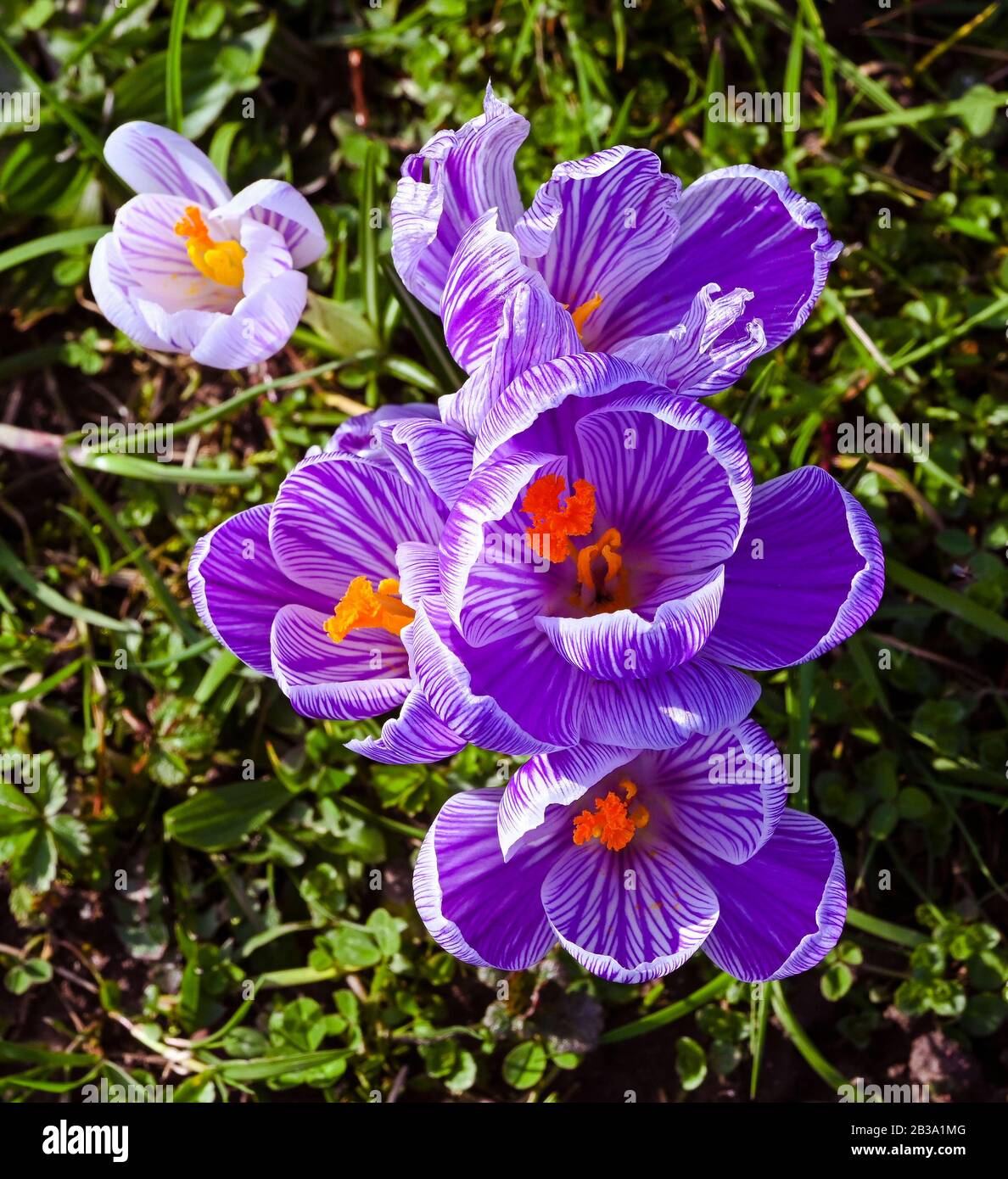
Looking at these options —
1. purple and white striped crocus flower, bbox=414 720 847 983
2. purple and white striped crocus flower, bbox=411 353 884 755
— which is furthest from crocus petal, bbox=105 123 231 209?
purple and white striped crocus flower, bbox=414 720 847 983

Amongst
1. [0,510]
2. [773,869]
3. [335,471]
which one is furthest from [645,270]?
[0,510]

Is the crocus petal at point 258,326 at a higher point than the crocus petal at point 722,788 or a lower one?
higher

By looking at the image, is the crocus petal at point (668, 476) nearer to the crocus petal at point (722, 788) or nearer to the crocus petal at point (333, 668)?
the crocus petal at point (722, 788)

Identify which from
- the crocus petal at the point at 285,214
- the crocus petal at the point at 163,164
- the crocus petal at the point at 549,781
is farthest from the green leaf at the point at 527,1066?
the crocus petal at the point at 163,164

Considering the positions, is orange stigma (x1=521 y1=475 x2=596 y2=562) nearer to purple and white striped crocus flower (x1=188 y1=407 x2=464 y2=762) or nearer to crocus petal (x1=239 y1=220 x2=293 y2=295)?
purple and white striped crocus flower (x1=188 y1=407 x2=464 y2=762)

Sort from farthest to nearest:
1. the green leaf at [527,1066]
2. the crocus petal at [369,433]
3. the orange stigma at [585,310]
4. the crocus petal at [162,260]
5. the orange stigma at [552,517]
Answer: the green leaf at [527,1066], the crocus petal at [162,260], the orange stigma at [585,310], the crocus petal at [369,433], the orange stigma at [552,517]

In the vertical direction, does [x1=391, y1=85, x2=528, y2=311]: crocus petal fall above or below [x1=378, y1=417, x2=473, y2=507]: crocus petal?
above

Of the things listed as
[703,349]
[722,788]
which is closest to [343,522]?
[703,349]
